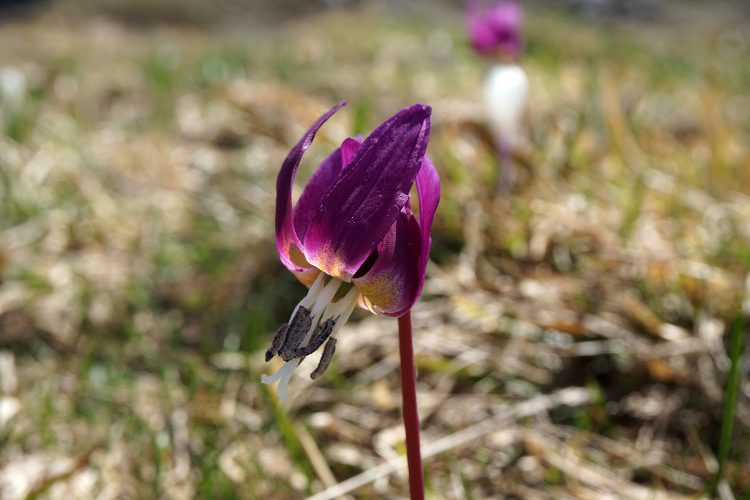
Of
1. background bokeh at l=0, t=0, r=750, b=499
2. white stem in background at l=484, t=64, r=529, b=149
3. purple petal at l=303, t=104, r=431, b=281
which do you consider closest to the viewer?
purple petal at l=303, t=104, r=431, b=281

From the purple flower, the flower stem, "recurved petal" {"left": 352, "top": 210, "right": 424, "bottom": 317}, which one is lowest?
the purple flower

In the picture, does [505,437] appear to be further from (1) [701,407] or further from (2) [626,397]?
(1) [701,407]

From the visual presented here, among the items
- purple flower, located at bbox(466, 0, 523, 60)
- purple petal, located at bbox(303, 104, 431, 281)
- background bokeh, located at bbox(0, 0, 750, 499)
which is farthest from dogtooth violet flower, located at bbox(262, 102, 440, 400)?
purple flower, located at bbox(466, 0, 523, 60)

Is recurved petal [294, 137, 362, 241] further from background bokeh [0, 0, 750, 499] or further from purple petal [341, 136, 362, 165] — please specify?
background bokeh [0, 0, 750, 499]

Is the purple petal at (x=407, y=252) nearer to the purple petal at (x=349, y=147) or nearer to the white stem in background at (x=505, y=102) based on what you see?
the purple petal at (x=349, y=147)

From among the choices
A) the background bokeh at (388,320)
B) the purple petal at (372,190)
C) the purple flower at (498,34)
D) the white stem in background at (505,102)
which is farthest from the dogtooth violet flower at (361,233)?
the purple flower at (498,34)

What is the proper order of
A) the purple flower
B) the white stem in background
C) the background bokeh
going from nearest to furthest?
Result: the background bokeh, the white stem in background, the purple flower
